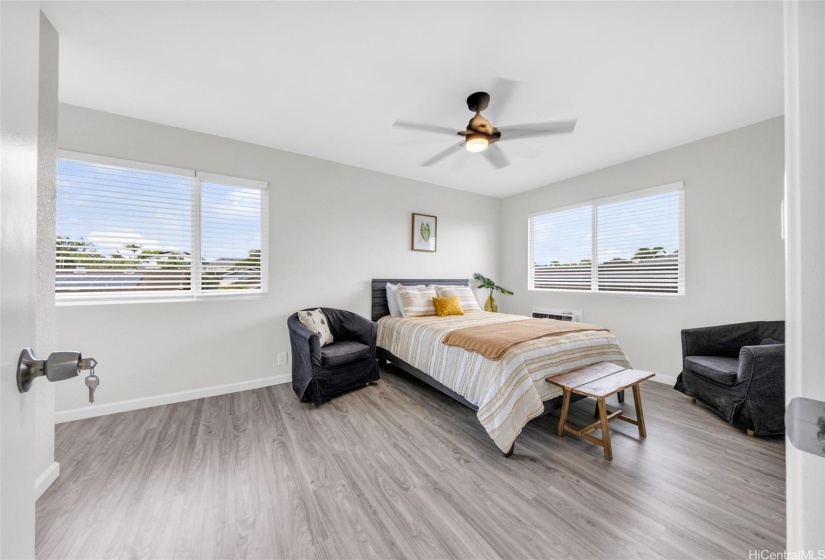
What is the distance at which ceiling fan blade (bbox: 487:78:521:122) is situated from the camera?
2273mm

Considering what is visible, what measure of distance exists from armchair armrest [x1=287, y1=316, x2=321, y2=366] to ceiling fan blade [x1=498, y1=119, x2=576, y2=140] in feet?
7.80

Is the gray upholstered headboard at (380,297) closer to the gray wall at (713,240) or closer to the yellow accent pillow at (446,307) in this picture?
the yellow accent pillow at (446,307)

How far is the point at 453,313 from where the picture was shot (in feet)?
12.9

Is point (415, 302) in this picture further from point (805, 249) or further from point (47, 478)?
point (805, 249)

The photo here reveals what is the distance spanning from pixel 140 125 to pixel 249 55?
1.59 meters

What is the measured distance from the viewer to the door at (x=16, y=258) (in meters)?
0.50

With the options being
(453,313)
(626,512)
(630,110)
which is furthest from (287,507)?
(630,110)

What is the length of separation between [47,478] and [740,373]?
4.64 m

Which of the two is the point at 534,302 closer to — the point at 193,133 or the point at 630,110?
the point at 630,110

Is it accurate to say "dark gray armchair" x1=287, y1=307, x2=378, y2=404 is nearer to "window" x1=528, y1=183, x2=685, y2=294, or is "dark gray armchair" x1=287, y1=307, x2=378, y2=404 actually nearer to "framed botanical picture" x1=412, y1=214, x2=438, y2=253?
"framed botanical picture" x1=412, y1=214, x2=438, y2=253

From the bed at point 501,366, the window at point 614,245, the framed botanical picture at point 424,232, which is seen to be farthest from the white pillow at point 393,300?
the window at point 614,245

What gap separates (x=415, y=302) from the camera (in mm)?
3902

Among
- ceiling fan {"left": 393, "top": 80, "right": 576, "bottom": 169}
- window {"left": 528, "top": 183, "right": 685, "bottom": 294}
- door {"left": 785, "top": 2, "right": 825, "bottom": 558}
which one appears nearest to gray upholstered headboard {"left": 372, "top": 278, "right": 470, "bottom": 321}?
ceiling fan {"left": 393, "top": 80, "right": 576, "bottom": 169}

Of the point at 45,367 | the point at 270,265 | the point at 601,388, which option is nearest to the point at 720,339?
the point at 601,388
